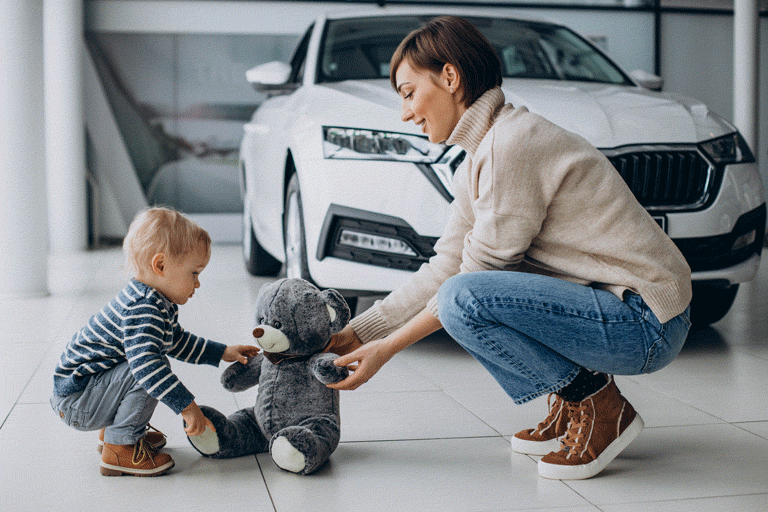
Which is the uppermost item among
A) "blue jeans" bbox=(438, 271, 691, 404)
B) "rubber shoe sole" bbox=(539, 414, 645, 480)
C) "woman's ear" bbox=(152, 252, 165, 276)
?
"woman's ear" bbox=(152, 252, 165, 276)

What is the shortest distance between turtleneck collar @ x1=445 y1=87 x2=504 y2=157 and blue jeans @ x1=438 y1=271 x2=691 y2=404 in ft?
1.01

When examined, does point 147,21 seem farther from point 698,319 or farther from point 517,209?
point 517,209

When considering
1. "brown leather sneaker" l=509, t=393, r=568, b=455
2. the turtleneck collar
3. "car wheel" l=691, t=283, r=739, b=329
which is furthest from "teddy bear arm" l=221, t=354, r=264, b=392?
"car wheel" l=691, t=283, r=739, b=329

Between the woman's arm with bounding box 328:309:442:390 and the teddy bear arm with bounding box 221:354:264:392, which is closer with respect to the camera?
the woman's arm with bounding box 328:309:442:390

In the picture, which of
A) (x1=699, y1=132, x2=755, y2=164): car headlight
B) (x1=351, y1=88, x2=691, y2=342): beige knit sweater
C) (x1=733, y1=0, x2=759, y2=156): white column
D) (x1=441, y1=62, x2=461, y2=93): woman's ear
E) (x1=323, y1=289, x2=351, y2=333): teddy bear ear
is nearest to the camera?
(x1=351, y1=88, x2=691, y2=342): beige knit sweater

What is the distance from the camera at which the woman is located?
6.03ft

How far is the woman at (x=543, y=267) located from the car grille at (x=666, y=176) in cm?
125

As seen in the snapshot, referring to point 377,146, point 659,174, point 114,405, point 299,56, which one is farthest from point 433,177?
point 299,56

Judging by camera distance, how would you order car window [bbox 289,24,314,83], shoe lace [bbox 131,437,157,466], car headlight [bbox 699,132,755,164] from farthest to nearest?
1. car window [bbox 289,24,314,83]
2. car headlight [bbox 699,132,755,164]
3. shoe lace [bbox 131,437,157,466]

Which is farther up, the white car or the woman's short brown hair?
the woman's short brown hair

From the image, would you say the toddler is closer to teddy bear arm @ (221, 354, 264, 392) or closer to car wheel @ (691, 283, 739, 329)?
teddy bear arm @ (221, 354, 264, 392)

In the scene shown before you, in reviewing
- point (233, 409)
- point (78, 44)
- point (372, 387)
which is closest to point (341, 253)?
point (372, 387)

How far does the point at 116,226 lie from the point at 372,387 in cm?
630

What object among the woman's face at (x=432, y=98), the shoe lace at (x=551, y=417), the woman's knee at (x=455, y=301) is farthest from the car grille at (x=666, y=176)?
the woman's knee at (x=455, y=301)
